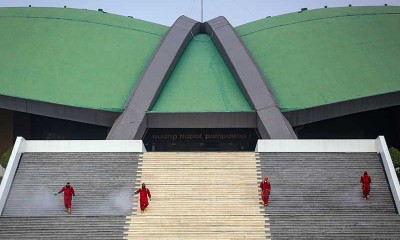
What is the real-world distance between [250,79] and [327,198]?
10.2m

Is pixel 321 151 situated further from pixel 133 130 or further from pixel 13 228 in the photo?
pixel 13 228

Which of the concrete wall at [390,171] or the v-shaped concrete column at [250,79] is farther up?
the v-shaped concrete column at [250,79]

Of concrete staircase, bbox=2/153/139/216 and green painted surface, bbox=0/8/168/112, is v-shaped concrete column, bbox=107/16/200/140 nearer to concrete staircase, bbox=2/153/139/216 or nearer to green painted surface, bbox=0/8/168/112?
green painted surface, bbox=0/8/168/112

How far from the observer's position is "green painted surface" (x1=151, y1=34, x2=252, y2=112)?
102 ft

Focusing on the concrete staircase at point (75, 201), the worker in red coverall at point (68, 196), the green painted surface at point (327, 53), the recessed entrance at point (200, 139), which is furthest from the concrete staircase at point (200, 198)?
the recessed entrance at point (200, 139)

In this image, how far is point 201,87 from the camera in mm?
32469

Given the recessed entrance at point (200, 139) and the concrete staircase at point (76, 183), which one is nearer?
the concrete staircase at point (76, 183)

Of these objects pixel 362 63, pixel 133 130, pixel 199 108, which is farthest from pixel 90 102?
pixel 362 63

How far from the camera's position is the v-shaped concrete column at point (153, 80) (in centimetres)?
2953

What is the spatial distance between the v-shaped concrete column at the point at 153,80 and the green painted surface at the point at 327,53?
3.50 meters

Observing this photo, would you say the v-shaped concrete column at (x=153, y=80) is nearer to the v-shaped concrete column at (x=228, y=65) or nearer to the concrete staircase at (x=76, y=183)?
the v-shaped concrete column at (x=228, y=65)

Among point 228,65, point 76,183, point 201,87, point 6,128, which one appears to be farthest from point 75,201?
point 6,128

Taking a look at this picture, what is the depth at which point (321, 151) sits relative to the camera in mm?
25094

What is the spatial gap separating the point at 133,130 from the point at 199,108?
3.29 meters
